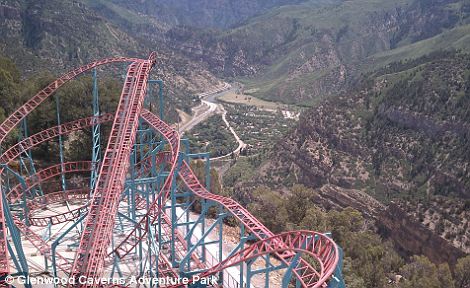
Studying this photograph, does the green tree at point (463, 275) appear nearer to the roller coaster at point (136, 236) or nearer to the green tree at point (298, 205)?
the green tree at point (298, 205)

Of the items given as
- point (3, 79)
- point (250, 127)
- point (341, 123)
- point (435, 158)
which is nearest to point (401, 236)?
point (435, 158)

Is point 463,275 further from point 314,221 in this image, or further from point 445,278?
point 314,221

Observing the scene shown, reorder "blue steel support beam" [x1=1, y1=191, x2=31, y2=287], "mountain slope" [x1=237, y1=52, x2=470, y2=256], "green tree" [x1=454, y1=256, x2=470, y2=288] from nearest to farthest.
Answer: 1. "blue steel support beam" [x1=1, y1=191, x2=31, y2=287]
2. "green tree" [x1=454, y1=256, x2=470, y2=288]
3. "mountain slope" [x1=237, y1=52, x2=470, y2=256]

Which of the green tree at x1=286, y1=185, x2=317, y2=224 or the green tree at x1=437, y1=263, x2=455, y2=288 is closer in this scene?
the green tree at x1=437, y1=263, x2=455, y2=288

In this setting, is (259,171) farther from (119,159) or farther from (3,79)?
(119,159)

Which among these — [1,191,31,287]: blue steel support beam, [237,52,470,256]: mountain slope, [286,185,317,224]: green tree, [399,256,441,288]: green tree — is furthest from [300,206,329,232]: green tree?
[237,52,470,256]: mountain slope

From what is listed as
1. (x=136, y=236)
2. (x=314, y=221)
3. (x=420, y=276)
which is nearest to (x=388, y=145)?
(x=314, y=221)

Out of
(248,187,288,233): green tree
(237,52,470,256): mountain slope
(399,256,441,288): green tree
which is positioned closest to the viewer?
(399,256,441,288): green tree

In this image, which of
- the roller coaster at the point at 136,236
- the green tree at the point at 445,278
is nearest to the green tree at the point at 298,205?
the roller coaster at the point at 136,236

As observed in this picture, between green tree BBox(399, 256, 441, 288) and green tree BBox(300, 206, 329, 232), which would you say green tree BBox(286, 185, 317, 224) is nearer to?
green tree BBox(300, 206, 329, 232)
